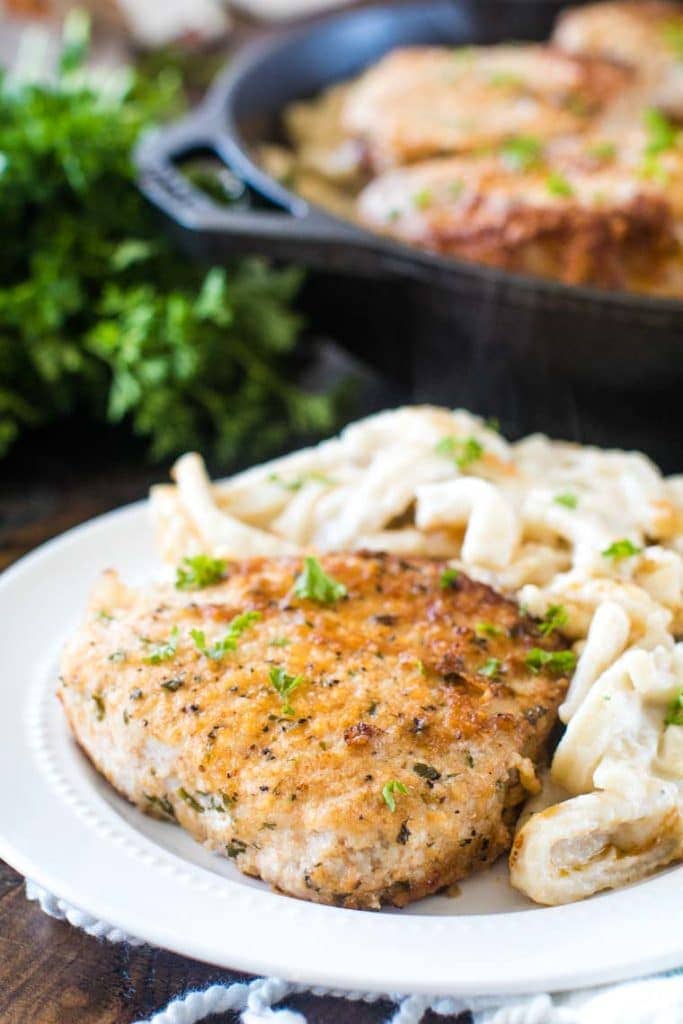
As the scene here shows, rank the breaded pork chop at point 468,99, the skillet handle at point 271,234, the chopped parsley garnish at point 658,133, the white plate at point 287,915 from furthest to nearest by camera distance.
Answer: the breaded pork chop at point 468,99, the chopped parsley garnish at point 658,133, the skillet handle at point 271,234, the white plate at point 287,915

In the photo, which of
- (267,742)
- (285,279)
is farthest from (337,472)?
(285,279)

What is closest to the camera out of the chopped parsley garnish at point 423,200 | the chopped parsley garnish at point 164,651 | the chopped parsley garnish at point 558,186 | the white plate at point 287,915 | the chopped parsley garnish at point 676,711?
the white plate at point 287,915

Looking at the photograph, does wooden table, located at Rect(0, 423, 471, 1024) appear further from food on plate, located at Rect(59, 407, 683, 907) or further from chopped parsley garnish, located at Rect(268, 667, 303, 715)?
chopped parsley garnish, located at Rect(268, 667, 303, 715)

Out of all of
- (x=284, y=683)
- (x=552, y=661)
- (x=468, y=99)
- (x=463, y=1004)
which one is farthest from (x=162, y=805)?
(x=468, y=99)

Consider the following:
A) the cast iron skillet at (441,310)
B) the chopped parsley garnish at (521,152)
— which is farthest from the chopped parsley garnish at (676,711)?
the chopped parsley garnish at (521,152)

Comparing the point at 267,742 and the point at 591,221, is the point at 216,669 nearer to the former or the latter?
the point at 267,742

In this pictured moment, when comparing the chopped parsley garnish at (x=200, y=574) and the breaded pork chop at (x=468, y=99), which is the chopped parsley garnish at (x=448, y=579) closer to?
the chopped parsley garnish at (x=200, y=574)
